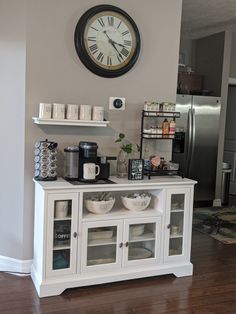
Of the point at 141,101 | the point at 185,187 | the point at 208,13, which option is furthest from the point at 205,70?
the point at 185,187

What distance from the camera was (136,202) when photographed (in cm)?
302

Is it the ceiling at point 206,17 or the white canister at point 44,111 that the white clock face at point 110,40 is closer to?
the white canister at point 44,111

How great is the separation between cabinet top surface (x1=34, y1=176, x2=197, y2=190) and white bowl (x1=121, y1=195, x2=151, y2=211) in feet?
0.42

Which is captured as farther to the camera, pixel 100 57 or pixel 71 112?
pixel 100 57

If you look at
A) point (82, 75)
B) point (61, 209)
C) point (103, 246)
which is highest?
point (82, 75)

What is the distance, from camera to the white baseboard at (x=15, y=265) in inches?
121

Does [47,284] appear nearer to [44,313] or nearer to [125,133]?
[44,313]

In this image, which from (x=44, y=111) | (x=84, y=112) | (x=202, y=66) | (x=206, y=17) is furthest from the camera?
(x=202, y=66)

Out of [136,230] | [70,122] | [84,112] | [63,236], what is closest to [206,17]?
[84,112]

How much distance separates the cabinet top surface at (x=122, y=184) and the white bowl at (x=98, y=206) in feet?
0.41

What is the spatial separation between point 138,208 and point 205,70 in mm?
3626

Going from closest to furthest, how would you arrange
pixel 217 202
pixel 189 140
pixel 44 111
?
pixel 44 111, pixel 189 140, pixel 217 202

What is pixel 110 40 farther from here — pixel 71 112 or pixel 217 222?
pixel 217 222

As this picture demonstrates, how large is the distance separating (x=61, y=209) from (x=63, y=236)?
0.21 m
